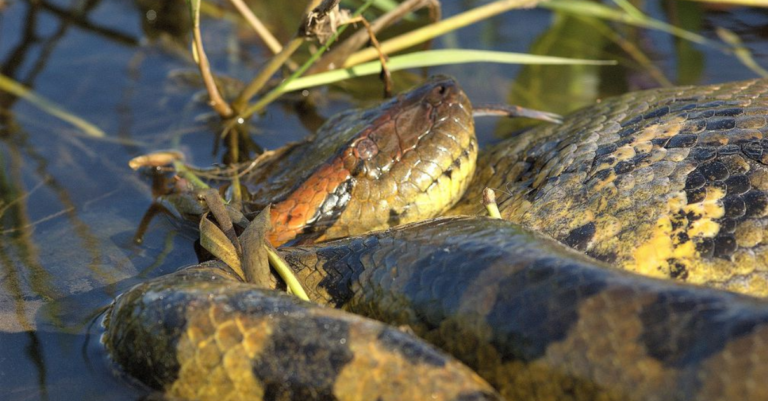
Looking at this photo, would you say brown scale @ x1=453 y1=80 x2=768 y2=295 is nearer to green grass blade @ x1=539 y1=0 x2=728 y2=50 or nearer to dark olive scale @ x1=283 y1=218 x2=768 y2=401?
dark olive scale @ x1=283 y1=218 x2=768 y2=401

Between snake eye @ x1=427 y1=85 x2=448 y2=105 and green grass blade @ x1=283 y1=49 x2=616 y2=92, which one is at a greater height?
snake eye @ x1=427 y1=85 x2=448 y2=105

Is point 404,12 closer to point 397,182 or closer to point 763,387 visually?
point 397,182

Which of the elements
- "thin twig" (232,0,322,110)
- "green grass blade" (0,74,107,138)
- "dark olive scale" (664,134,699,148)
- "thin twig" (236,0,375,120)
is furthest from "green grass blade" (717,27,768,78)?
"green grass blade" (0,74,107,138)

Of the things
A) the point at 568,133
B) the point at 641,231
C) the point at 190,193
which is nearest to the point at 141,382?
the point at 190,193

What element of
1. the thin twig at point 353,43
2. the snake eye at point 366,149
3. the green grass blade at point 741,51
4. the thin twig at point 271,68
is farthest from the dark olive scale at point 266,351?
the green grass blade at point 741,51

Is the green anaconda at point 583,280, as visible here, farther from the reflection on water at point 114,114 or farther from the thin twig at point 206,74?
the thin twig at point 206,74

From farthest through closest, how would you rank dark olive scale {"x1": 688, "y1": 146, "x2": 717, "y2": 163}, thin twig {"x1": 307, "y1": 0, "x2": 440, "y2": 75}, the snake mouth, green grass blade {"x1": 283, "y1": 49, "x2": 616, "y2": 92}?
thin twig {"x1": 307, "y1": 0, "x2": 440, "y2": 75}, green grass blade {"x1": 283, "y1": 49, "x2": 616, "y2": 92}, the snake mouth, dark olive scale {"x1": 688, "y1": 146, "x2": 717, "y2": 163}

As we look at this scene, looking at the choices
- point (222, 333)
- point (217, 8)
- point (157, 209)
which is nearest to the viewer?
point (222, 333)
